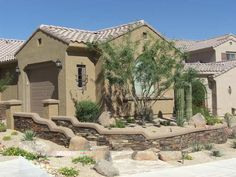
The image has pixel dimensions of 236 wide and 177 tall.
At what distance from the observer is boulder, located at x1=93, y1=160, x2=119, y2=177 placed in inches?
422

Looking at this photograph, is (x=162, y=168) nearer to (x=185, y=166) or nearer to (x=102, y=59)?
(x=185, y=166)

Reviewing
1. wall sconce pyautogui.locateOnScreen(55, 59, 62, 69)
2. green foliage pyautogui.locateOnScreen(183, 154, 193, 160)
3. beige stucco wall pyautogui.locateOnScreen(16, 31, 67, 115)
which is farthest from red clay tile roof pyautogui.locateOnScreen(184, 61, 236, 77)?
green foliage pyautogui.locateOnScreen(183, 154, 193, 160)

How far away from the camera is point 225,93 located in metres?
29.7

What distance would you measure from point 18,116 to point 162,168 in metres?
7.03

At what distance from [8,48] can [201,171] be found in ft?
64.2

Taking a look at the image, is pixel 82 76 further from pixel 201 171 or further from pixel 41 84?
pixel 201 171

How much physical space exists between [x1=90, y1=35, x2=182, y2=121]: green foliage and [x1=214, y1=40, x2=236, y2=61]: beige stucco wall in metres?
23.4

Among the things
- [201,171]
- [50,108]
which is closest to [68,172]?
[201,171]

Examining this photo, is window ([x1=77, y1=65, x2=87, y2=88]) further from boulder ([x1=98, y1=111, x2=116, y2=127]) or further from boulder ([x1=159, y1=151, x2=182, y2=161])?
boulder ([x1=159, y1=151, x2=182, y2=161])

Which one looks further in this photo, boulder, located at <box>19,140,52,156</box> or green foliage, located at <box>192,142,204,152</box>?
green foliage, located at <box>192,142,204,152</box>

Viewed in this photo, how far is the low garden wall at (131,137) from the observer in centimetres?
1489

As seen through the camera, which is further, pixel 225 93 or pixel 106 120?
pixel 225 93

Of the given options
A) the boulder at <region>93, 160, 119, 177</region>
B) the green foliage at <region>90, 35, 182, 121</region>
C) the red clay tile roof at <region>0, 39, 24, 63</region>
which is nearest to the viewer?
the boulder at <region>93, 160, 119, 177</region>

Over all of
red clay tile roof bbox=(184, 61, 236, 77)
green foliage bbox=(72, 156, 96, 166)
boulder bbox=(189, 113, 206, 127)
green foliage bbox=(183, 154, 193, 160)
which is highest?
red clay tile roof bbox=(184, 61, 236, 77)
